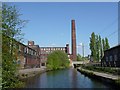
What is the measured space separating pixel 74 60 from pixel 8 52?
3835 inches

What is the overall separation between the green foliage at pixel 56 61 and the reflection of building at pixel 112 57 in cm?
1847

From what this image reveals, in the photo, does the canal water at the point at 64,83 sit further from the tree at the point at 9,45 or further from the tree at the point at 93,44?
the tree at the point at 93,44

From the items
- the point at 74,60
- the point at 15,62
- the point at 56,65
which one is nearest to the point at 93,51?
the point at 56,65

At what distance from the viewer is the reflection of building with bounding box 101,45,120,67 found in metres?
48.6

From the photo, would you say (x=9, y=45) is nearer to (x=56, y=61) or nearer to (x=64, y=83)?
(x=64, y=83)

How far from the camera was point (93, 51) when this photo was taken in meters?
67.9

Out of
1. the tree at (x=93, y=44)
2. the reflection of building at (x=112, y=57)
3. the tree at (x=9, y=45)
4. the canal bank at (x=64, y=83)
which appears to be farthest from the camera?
the tree at (x=93, y=44)

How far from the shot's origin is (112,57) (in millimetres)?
53875

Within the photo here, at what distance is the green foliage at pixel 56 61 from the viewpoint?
76.4 m

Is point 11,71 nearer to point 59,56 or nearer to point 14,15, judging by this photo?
point 14,15

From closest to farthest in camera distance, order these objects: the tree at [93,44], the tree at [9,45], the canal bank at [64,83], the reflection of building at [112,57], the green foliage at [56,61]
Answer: the tree at [9,45] < the canal bank at [64,83] < the reflection of building at [112,57] < the tree at [93,44] < the green foliage at [56,61]

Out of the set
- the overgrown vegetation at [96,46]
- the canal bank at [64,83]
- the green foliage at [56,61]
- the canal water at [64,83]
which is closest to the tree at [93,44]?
the overgrown vegetation at [96,46]

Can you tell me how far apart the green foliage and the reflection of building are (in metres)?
18.5

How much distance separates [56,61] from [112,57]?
28.5 meters
